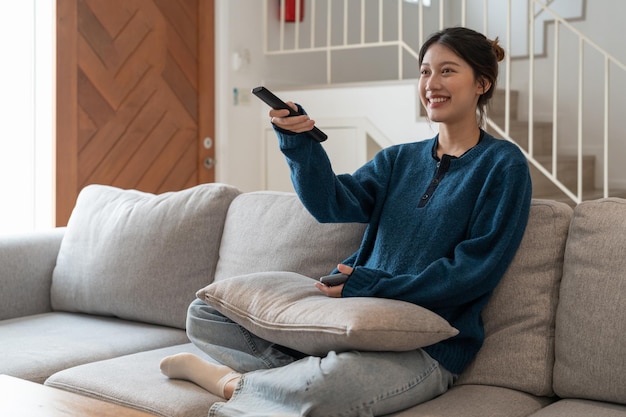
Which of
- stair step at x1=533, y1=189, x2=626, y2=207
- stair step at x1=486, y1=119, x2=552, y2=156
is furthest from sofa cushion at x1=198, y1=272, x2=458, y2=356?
stair step at x1=486, y1=119, x2=552, y2=156

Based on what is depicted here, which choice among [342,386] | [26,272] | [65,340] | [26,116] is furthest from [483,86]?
[26,116]

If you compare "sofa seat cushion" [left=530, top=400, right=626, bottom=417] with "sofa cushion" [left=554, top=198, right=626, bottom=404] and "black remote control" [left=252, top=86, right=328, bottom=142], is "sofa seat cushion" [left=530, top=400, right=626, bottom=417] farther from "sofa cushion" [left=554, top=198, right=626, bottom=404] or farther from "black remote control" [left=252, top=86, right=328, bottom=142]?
"black remote control" [left=252, top=86, right=328, bottom=142]

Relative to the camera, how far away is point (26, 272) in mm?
2850

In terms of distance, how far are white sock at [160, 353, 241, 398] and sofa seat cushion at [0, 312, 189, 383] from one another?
391 mm

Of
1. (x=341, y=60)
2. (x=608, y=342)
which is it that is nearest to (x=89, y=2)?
(x=341, y=60)

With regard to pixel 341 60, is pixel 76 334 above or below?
below

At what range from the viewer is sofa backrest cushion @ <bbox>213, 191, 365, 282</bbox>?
233 cm

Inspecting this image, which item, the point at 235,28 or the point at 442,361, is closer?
the point at 442,361

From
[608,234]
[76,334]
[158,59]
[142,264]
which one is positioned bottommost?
[76,334]

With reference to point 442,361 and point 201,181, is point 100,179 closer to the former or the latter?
point 201,181

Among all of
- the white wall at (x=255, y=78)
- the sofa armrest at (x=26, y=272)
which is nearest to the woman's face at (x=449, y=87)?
the sofa armrest at (x=26, y=272)

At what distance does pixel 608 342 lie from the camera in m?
1.78

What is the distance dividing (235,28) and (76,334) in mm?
2757

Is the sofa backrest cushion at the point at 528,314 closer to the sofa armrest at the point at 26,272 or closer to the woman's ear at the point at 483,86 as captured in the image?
the woman's ear at the point at 483,86
